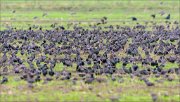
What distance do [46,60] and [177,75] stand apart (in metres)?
12.2

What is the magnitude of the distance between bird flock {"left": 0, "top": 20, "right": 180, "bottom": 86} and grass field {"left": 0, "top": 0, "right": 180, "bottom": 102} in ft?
3.32

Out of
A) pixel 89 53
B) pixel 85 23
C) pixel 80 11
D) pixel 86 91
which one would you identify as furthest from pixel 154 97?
pixel 80 11

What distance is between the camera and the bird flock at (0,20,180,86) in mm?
39094

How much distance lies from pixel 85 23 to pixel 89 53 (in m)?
32.3

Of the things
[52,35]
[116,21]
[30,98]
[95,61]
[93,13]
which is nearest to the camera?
[30,98]

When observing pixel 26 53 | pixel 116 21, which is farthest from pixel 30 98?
pixel 116 21

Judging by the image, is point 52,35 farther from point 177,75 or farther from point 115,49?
point 177,75

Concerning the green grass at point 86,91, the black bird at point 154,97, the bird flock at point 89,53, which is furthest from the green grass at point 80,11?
the black bird at point 154,97

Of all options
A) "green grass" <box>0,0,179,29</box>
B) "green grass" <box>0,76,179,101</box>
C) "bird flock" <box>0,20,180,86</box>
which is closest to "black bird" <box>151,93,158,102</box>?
"green grass" <box>0,76,179,101</box>

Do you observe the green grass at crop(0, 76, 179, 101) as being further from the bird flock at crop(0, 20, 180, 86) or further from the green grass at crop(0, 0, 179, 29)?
the green grass at crop(0, 0, 179, 29)

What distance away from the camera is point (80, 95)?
33.1m

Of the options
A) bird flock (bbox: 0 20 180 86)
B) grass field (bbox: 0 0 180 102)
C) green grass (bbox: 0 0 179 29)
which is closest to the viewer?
grass field (bbox: 0 0 180 102)

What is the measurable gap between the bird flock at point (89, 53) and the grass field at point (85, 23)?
101 centimetres

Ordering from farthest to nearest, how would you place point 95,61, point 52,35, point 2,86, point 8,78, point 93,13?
point 93,13
point 52,35
point 95,61
point 8,78
point 2,86
